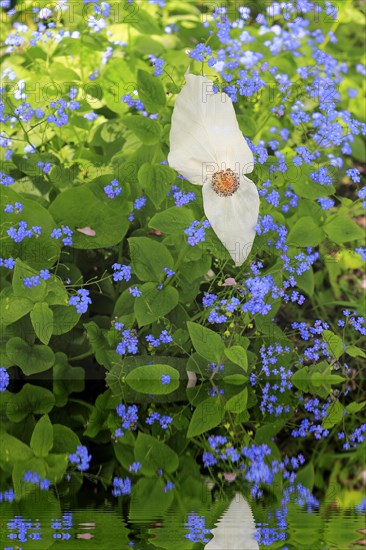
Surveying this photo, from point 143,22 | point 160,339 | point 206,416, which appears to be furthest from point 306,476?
point 143,22

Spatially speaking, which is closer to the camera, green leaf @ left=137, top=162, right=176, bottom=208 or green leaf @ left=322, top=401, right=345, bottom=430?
green leaf @ left=322, top=401, right=345, bottom=430

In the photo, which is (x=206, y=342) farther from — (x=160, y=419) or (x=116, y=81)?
(x=116, y=81)

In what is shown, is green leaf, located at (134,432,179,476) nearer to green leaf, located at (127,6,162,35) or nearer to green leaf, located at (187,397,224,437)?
green leaf, located at (187,397,224,437)

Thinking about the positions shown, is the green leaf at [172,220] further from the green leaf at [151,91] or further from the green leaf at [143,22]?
the green leaf at [143,22]

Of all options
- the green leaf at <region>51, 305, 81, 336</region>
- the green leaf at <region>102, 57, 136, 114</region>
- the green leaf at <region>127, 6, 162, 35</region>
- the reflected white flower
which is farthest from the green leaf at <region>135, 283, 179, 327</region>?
the green leaf at <region>127, 6, 162, 35</region>

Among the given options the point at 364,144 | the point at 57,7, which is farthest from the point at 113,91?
the point at 364,144

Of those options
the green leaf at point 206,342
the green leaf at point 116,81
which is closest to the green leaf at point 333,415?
the green leaf at point 206,342

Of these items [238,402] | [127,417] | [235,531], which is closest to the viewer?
[235,531]

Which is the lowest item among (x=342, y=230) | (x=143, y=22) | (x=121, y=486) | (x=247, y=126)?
(x=121, y=486)
